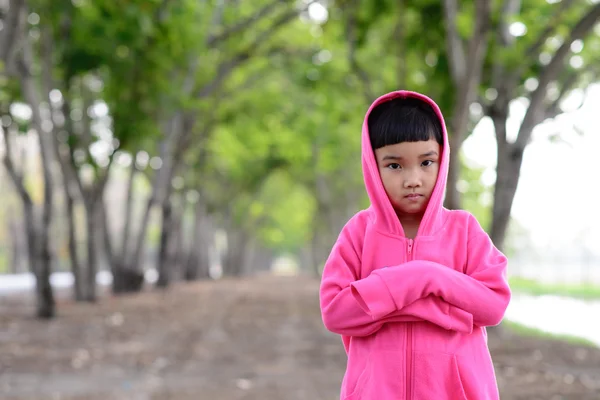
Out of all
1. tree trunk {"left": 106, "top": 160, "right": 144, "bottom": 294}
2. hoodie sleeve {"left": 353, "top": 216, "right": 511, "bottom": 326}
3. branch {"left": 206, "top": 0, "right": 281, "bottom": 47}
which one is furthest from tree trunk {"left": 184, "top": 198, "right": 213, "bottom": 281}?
hoodie sleeve {"left": 353, "top": 216, "right": 511, "bottom": 326}

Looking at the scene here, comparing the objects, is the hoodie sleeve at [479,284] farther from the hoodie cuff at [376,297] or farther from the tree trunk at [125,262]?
the tree trunk at [125,262]

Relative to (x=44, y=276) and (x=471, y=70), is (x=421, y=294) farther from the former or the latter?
(x=44, y=276)

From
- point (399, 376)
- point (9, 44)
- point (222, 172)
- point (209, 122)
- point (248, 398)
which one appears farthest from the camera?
point (222, 172)

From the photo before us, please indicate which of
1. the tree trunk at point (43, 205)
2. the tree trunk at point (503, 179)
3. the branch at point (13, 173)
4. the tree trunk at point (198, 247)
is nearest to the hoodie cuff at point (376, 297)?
the tree trunk at point (503, 179)

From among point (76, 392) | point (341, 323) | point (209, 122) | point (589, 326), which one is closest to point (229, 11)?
point (209, 122)

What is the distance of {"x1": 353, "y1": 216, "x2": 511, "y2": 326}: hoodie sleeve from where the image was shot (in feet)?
7.41

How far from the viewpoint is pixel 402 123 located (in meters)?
2.40

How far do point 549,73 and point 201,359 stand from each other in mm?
5376

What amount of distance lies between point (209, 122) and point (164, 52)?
9346mm

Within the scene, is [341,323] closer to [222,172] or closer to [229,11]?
[229,11]

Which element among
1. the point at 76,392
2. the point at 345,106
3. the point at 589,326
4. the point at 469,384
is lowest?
the point at 589,326

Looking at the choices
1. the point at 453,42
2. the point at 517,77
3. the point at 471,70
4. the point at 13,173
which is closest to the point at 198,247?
the point at 13,173

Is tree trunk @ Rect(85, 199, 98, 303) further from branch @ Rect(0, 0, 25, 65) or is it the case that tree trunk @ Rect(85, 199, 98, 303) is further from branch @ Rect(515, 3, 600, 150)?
branch @ Rect(515, 3, 600, 150)

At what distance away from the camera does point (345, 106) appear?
17.8 metres
